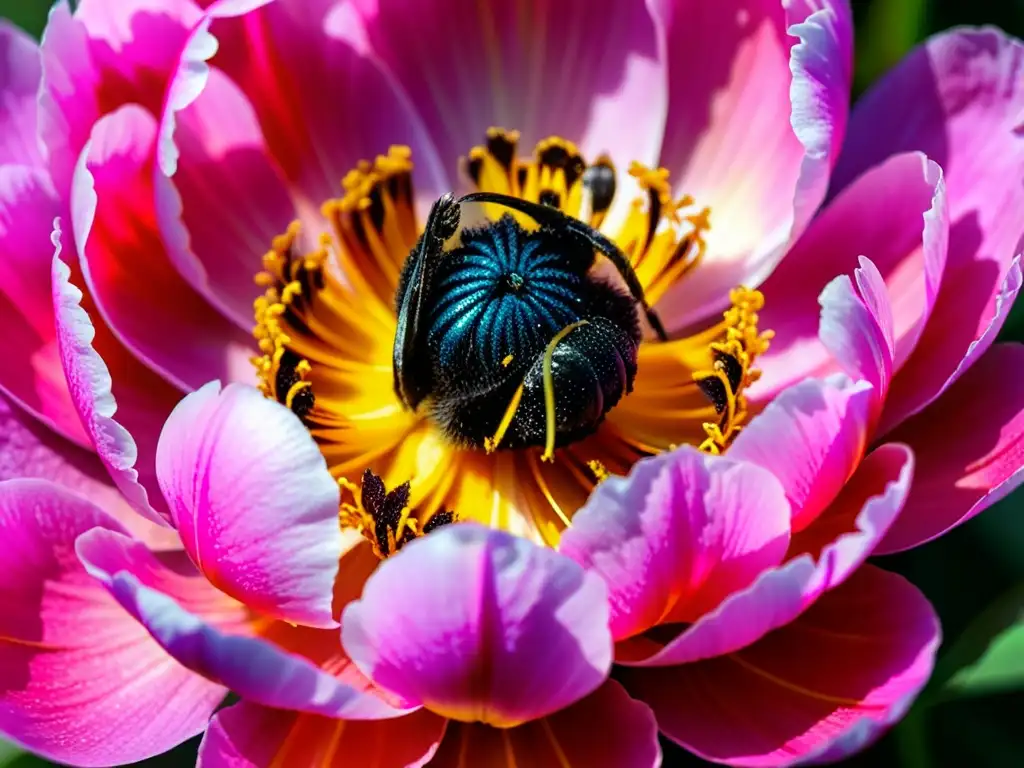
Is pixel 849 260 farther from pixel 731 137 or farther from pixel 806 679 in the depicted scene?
pixel 806 679

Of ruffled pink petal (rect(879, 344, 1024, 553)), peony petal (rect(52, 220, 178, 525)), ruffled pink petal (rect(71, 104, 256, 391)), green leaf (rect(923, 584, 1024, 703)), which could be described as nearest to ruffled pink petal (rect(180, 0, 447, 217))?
ruffled pink petal (rect(71, 104, 256, 391))

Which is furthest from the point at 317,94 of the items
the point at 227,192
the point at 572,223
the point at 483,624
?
the point at 483,624

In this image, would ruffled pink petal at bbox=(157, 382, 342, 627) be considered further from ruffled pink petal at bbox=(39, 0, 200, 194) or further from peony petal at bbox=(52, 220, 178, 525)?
ruffled pink petal at bbox=(39, 0, 200, 194)

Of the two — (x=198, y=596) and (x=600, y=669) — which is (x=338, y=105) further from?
(x=600, y=669)

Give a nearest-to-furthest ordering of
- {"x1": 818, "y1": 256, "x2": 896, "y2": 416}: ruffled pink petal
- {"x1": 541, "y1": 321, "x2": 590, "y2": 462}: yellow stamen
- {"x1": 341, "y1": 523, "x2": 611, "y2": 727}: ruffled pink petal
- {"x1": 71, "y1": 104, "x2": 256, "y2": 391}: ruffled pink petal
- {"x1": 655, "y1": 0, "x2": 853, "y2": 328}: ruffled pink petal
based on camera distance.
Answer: {"x1": 341, "y1": 523, "x2": 611, "y2": 727}: ruffled pink petal < {"x1": 818, "y1": 256, "x2": 896, "y2": 416}: ruffled pink petal < {"x1": 541, "y1": 321, "x2": 590, "y2": 462}: yellow stamen < {"x1": 71, "y1": 104, "x2": 256, "y2": 391}: ruffled pink petal < {"x1": 655, "y1": 0, "x2": 853, "y2": 328}: ruffled pink petal

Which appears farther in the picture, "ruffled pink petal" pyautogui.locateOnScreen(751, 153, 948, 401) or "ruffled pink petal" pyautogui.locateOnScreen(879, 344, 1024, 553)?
"ruffled pink petal" pyautogui.locateOnScreen(751, 153, 948, 401)

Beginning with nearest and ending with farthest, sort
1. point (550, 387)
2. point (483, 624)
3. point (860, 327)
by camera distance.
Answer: point (483, 624) < point (860, 327) < point (550, 387)

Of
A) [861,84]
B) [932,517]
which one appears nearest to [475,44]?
[861,84]

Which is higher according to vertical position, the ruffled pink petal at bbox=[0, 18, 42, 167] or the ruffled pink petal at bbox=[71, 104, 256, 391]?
the ruffled pink petal at bbox=[0, 18, 42, 167]

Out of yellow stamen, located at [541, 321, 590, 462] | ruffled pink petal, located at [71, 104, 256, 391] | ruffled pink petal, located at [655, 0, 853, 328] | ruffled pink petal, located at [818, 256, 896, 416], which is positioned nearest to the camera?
ruffled pink petal, located at [818, 256, 896, 416]
